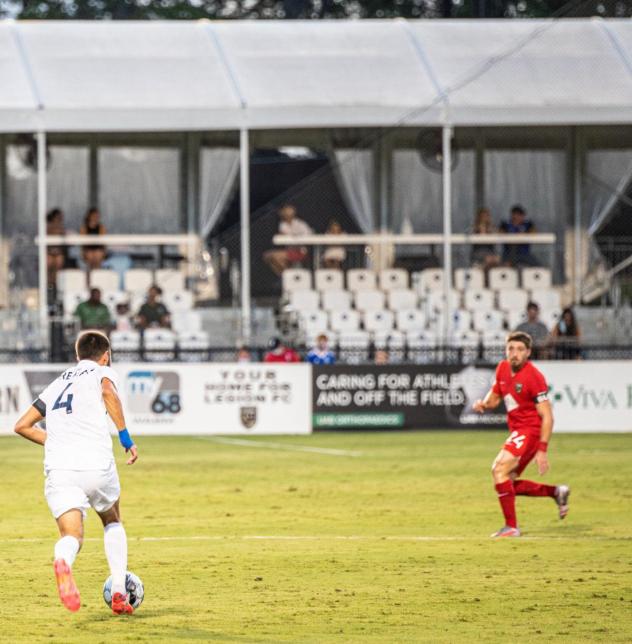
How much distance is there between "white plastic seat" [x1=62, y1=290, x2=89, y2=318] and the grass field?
7.42 m

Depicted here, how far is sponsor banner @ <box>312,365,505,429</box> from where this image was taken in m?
24.3

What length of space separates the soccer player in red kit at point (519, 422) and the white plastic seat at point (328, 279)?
15672mm

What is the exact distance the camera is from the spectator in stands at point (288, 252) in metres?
29.7

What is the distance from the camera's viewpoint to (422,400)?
2458 cm

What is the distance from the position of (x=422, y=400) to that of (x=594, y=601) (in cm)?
1467

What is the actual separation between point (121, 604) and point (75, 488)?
0.80 meters

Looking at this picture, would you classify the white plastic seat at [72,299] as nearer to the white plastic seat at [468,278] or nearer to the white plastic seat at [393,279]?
the white plastic seat at [393,279]

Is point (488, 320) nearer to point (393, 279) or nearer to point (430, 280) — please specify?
point (430, 280)

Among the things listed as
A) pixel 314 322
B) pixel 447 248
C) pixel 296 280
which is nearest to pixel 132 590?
pixel 314 322

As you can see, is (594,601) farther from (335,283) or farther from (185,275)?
(185,275)

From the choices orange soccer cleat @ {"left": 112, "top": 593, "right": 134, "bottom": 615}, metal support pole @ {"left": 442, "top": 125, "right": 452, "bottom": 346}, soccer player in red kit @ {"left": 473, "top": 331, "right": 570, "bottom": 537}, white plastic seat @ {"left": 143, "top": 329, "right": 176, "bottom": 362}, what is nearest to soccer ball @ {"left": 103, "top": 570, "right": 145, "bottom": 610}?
orange soccer cleat @ {"left": 112, "top": 593, "right": 134, "bottom": 615}

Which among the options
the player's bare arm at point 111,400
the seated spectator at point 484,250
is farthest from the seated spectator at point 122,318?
the player's bare arm at point 111,400

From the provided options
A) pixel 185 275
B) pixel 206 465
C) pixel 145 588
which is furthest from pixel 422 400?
pixel 145 588

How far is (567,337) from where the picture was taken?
85.4 ft
